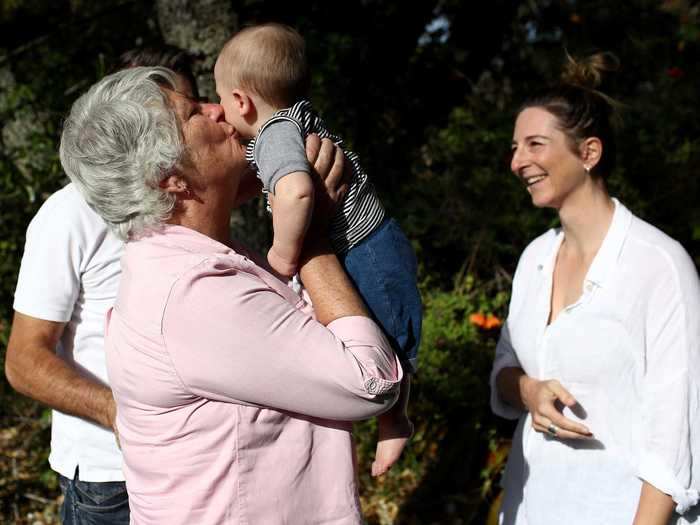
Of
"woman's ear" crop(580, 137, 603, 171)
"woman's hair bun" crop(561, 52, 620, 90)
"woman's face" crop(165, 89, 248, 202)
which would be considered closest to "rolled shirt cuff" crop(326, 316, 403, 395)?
"woman's face" crop(165, 89, 248, 202)

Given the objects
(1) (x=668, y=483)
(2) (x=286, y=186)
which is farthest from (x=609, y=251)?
(2) (x=286, y=186)

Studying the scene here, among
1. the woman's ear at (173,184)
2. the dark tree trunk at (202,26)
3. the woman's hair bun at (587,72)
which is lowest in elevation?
the woman's ear at (173,184)

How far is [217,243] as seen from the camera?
5.47 ft

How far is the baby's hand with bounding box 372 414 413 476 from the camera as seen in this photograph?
1913 mm

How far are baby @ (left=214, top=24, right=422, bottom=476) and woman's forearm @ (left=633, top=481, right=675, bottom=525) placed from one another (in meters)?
0.70

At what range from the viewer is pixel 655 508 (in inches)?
81.1

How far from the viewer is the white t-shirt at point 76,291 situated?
2.14 metres

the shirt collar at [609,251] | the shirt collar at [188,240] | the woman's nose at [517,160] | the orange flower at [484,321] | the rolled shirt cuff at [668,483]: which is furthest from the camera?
the orange flower at [484,321]

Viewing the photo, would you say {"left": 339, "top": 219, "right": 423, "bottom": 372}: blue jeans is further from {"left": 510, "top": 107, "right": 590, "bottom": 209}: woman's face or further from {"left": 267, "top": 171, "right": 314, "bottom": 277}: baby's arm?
{"left": 510, "top": 107, "right": 590, "bottom": 209}: woman's face

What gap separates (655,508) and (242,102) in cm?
153

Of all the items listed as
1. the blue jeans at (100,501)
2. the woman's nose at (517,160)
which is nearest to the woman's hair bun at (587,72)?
the woman's nose at (517,160)

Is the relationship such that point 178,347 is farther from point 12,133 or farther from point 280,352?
point 12,133

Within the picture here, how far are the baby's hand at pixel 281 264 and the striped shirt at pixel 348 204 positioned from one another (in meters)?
0.17

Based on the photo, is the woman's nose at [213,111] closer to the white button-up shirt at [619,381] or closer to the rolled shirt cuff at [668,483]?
the white button-up shirt at [619,381]
